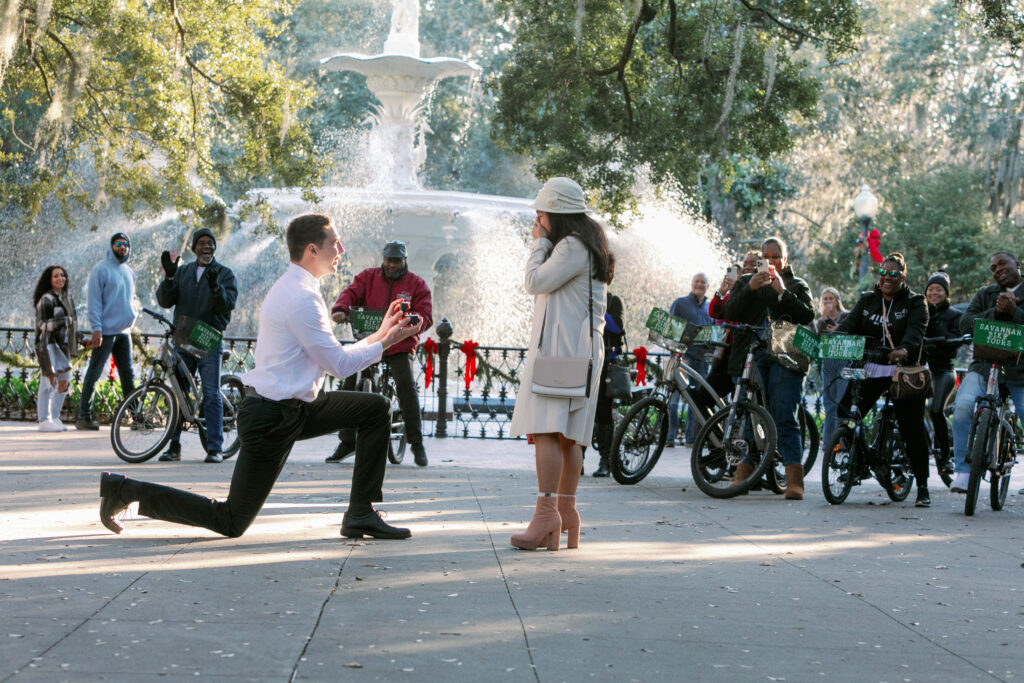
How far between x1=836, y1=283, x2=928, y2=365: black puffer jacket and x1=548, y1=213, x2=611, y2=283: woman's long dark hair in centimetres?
340

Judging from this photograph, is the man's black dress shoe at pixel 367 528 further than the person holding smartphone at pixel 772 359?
No

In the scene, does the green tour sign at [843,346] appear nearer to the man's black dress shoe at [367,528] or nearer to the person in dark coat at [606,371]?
the person in dark coat at [606,371]

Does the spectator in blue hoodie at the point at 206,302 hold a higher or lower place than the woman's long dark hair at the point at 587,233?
lower

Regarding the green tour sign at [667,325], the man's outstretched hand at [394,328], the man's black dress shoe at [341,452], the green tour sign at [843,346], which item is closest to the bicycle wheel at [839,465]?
the green tour sign at [843,346]

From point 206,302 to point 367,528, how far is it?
15.2ft

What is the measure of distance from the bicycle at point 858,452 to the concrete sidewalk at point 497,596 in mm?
564

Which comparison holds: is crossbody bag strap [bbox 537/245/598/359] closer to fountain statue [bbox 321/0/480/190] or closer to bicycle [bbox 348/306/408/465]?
bicycle [bbox 348/306/408/465]

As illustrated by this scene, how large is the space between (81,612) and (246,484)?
158cm

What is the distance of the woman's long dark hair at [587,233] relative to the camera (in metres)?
6.36

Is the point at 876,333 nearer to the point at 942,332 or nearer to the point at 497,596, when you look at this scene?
the point at 942,332

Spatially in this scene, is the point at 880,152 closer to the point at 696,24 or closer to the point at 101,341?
the point at 696,24

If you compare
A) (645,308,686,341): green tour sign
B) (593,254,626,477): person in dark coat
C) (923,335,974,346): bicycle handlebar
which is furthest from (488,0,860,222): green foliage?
(645,308,686,341): green tour sign

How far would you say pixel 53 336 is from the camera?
12.4 meters

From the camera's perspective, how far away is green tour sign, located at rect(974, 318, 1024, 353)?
9.22 m
